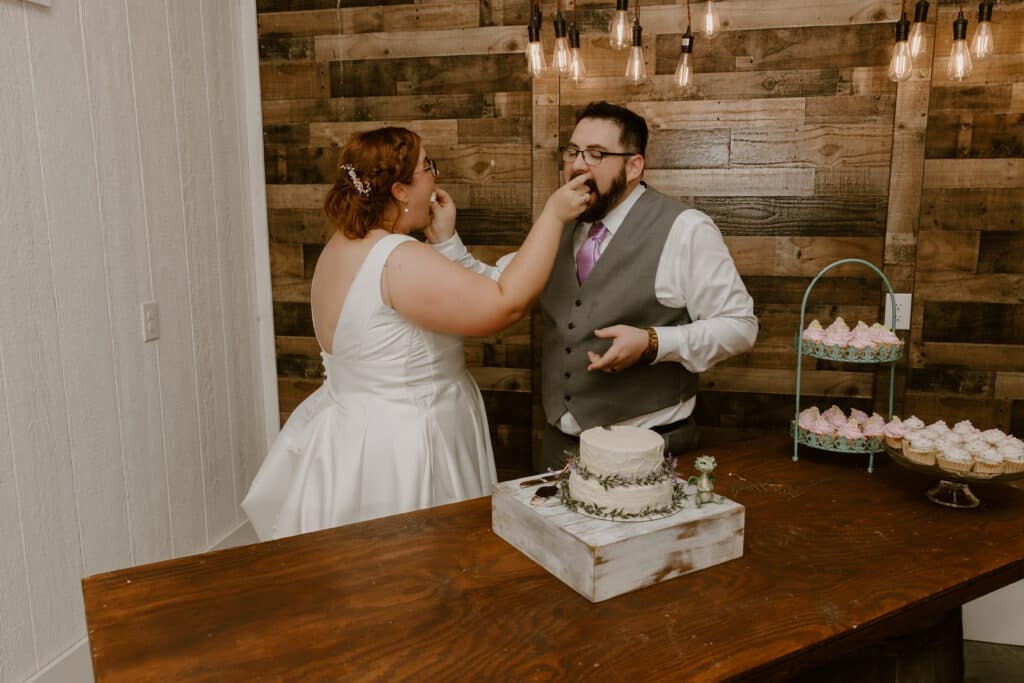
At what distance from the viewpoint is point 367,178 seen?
1.94 metres

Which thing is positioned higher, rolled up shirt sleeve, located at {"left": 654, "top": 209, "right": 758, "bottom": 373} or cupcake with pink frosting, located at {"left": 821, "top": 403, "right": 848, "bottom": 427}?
rolled up shirt sleeve, located at {"left": 654, "top": 209, "right": 758, "bottom": 373}

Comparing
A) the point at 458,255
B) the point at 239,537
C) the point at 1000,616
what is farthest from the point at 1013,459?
the point at 239,537

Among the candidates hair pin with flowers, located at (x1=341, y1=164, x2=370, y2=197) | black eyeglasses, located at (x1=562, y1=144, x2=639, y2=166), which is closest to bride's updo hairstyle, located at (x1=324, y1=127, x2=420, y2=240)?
hair pin with flowers, located at (x1=341, y1=164, x2=370, y2=197)

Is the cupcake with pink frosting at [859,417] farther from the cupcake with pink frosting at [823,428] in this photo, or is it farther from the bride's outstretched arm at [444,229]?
the bride's outstretched arm at [444,229]

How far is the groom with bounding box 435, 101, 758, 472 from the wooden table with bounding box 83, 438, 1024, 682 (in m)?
0.57

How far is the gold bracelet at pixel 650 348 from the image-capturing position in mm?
1952

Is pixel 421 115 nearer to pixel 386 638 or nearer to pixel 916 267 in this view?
pixel 916 267

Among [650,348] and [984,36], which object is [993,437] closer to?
[650,348]

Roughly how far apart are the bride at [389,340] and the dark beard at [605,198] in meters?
0.21

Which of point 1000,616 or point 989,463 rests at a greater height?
point 989,463

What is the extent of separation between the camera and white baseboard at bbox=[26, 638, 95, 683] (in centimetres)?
205

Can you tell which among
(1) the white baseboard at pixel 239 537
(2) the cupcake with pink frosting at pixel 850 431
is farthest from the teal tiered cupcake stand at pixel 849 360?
(1) the white baseboard at pixel 239 537

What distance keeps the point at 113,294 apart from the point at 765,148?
7.38 feet

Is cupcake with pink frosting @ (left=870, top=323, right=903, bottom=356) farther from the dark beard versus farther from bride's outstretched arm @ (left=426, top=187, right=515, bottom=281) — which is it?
bride's outstretched arm @ (left=426, top=187, right=515, bottom=281)
